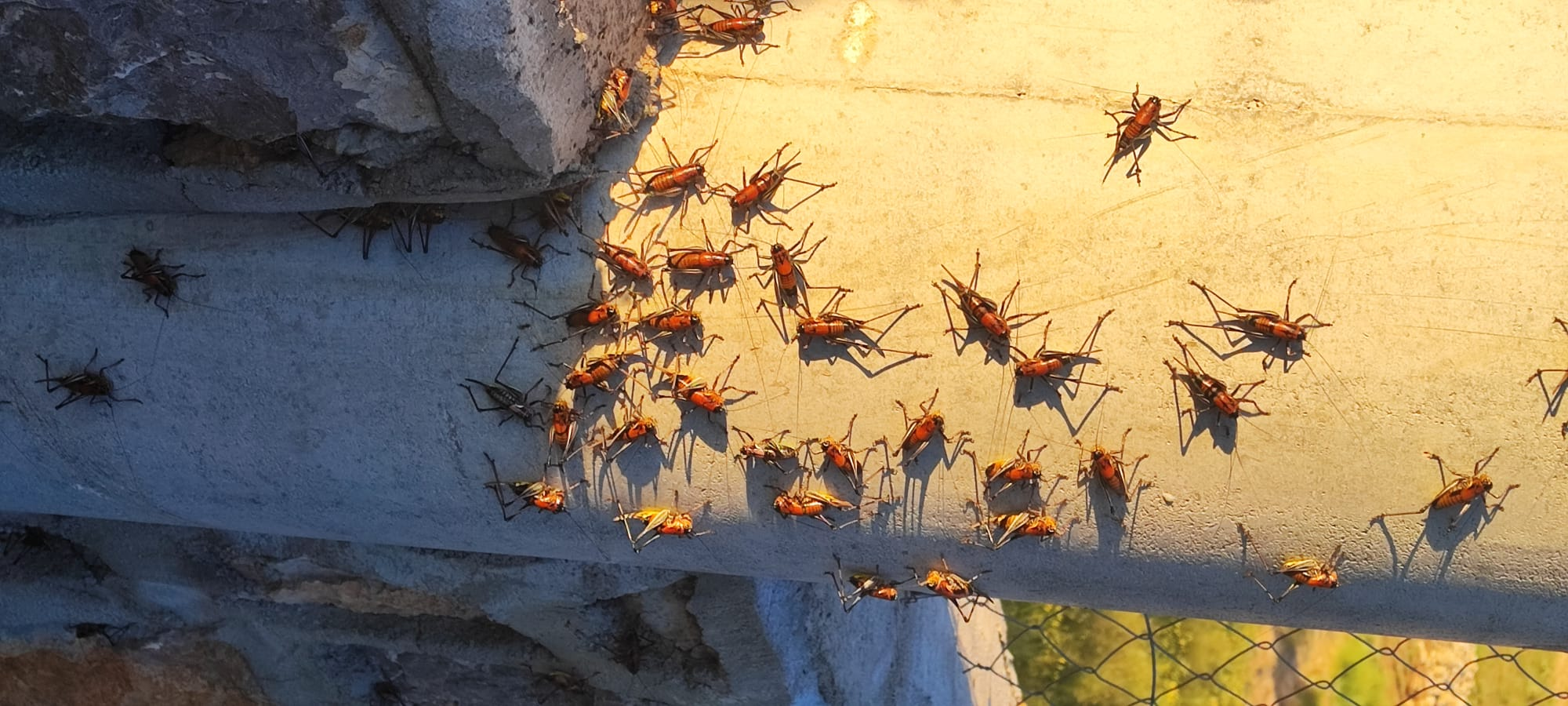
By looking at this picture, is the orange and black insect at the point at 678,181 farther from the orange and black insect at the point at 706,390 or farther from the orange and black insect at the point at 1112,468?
the orange and black insect at the point at 1112,468

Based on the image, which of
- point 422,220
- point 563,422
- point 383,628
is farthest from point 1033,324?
point 383,628

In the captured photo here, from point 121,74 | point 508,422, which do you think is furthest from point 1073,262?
point 121,74

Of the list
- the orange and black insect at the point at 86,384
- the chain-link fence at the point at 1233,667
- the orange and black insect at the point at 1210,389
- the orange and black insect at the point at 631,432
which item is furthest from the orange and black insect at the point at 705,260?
the chain-link fence at the point at 1233,667

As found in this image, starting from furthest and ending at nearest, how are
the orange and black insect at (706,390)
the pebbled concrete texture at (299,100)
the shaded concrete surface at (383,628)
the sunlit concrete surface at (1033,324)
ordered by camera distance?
the shaded concrete surface at (383,628)
the orange and black insect at (706,390)
the sunlit concrete surface at (1033,324)
the pebbled concrete texture at (299,100)

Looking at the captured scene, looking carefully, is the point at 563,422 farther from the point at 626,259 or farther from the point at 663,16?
the point at 663,16

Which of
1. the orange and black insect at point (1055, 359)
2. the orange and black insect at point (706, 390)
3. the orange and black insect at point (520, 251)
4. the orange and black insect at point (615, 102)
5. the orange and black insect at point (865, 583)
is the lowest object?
the orange and black insect at point (865, 583)

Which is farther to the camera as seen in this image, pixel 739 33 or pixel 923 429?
pixel 739 33

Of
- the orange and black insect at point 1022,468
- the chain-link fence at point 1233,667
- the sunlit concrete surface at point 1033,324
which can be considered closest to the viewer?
the sunlit concrete surface at point 1033,324
